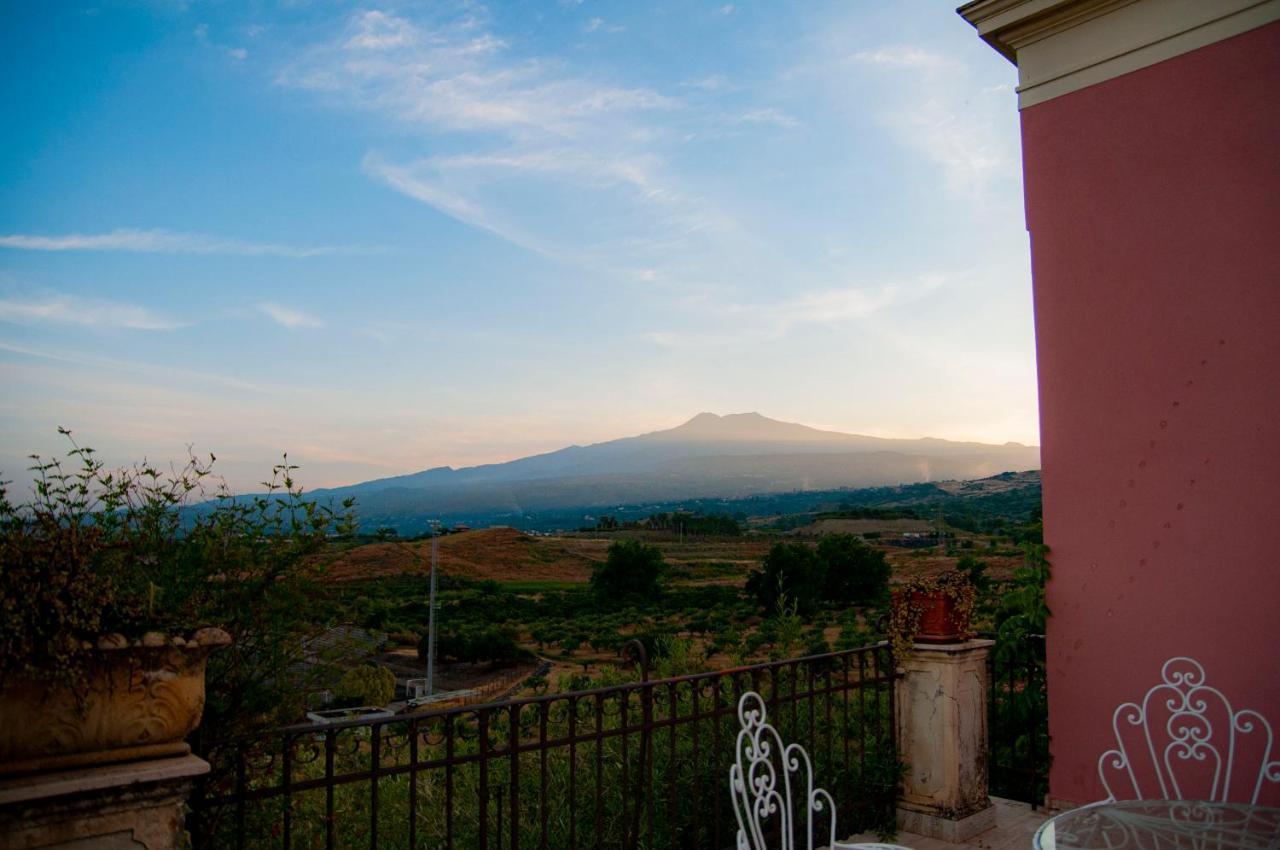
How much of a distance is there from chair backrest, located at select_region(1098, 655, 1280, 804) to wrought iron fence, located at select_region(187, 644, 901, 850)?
40.8 inches

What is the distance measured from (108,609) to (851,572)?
98.3 feet

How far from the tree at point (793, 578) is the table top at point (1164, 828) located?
25.8 meters

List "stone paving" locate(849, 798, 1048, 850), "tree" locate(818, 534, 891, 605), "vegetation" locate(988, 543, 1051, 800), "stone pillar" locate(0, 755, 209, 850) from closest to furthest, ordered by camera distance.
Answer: "stone pillar" locate(0, 755, 209, 850) → "stone paving" locate(849, 798, 1048, 850) → "vegetation" locate(988, 543, 1051, 800) → "tree" locate(818, 534, 891, 605)

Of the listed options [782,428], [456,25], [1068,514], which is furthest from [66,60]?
[782,428]

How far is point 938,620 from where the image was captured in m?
3.86

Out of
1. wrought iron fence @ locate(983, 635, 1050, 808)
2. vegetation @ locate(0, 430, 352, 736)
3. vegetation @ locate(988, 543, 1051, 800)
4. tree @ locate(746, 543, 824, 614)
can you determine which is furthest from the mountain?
vegetation @ locate(0, 430, 352, 736)

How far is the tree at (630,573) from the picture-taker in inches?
1465

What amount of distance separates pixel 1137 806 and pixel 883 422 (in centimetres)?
1620

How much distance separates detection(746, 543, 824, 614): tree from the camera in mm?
28562

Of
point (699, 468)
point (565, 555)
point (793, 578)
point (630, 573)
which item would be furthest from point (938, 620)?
point (699, 468)

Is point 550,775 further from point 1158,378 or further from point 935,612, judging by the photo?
point 1158,378

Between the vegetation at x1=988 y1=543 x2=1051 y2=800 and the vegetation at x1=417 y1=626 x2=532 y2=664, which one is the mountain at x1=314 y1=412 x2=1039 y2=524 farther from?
the vegetation at x1=988 y1=543 x2=1051 y2=800

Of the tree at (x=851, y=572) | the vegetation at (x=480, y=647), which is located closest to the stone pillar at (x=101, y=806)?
the vegetation at (x=480, y=647)

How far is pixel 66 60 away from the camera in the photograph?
422cm
